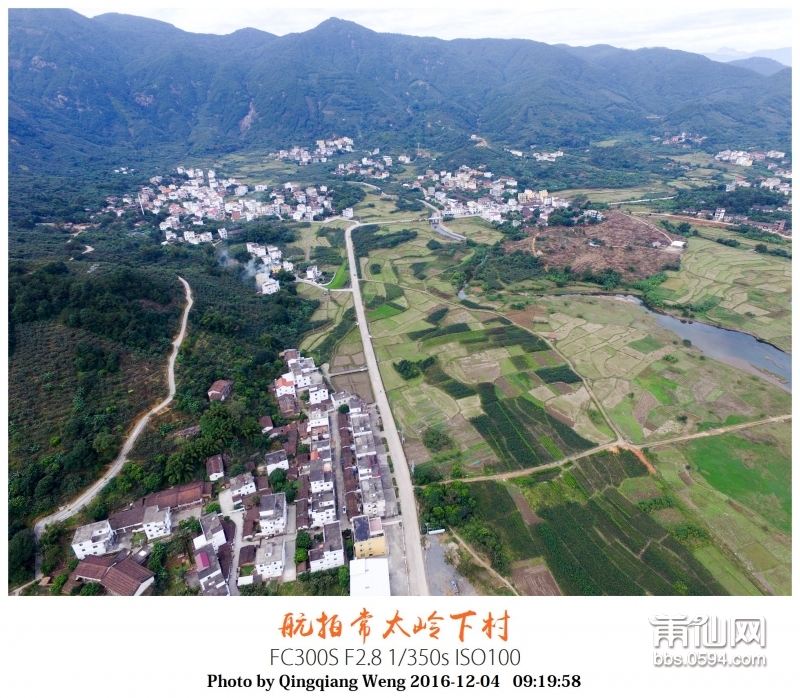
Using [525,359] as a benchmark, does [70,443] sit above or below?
above

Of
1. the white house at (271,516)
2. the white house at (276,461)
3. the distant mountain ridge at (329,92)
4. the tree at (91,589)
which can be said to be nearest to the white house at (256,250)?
the white house at (276,461)

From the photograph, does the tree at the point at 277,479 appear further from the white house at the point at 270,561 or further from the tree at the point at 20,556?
the tree at the point at 20,556

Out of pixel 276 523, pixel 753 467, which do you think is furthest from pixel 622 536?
pixel 276 523

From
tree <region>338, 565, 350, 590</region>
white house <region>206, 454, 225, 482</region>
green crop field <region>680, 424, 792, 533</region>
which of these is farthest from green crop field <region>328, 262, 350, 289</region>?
green crop field <region>680, 424, 792, 533</region>

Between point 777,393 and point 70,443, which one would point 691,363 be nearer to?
point 777,393

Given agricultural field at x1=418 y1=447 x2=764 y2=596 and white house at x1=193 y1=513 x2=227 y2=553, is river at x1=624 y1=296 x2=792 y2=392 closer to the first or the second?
agricultural field at x1=418 y1=447 x2=764 y2=596

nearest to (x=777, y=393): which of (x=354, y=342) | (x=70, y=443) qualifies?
(x=354, y=342)
